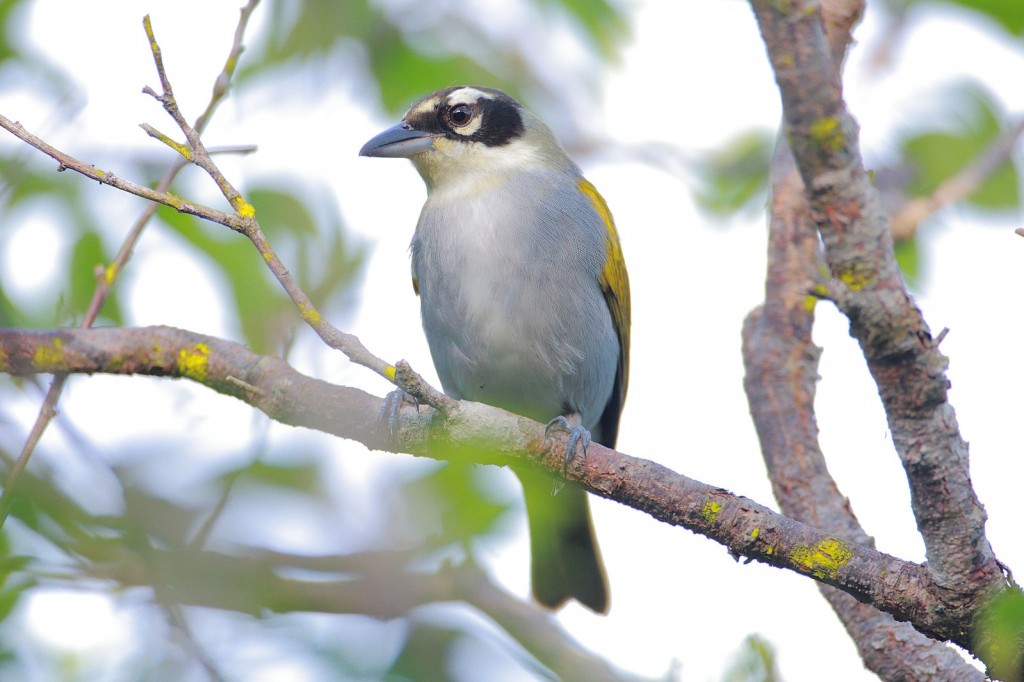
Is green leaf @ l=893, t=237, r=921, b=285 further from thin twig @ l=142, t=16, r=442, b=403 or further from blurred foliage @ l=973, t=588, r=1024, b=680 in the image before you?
thin twig @ l=142, t=16, r=442, b=403

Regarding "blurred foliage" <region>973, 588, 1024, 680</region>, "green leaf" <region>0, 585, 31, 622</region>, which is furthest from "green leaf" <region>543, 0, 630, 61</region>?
"green leaf" <region>0, 585, 31, 622</region>

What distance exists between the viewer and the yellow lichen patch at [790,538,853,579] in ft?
9.59

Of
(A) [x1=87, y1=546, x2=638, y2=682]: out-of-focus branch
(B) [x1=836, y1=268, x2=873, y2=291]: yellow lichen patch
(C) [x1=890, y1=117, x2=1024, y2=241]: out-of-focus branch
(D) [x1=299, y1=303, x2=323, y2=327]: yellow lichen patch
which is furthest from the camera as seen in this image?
(C) [x1=890, y1=117, x2=1024, y2=241]: out-of-focus branch

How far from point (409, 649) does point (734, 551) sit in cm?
118

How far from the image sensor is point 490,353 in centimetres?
502

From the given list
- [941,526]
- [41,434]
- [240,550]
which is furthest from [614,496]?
[41,434]

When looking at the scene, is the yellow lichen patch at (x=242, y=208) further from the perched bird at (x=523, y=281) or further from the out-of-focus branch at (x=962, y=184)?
the out-of-focus branch at (x=962, y=184)

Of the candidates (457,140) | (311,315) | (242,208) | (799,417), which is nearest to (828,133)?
(311,315)

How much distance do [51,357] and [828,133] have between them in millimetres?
2687

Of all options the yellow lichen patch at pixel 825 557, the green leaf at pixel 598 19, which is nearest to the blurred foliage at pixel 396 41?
the green leaf at pixel 598 19

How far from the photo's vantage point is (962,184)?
552cm

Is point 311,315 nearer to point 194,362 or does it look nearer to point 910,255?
point 194,362

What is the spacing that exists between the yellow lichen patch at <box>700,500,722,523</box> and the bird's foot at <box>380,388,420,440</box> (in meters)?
0.98

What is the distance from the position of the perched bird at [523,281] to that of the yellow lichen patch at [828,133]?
238cm
